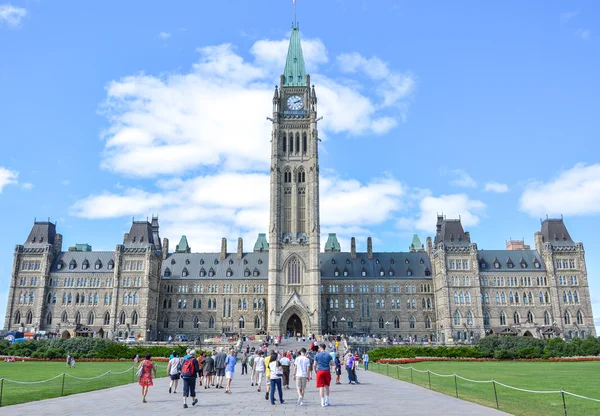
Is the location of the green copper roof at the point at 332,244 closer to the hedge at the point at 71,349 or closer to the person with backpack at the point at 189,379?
the hedge at the point at 71,349

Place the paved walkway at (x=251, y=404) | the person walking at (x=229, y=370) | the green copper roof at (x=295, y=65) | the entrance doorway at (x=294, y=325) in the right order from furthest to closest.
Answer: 1. the green copper roof at (x=295, y=65)
2. the entrance doorway at (x=294, y=325)
3. the person walking at (x=229, y=370)
4. the paved walkway at (x=251, y=404)

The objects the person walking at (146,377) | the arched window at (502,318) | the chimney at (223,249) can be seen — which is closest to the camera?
the person walking at (146,377)

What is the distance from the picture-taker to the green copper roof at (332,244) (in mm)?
122875

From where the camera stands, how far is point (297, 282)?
94.4 m

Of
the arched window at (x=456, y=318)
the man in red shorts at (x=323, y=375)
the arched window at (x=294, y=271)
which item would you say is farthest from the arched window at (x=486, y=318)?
the man in red shorts at (x=323, y=375)

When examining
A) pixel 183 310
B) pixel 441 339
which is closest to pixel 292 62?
pixel 183 310

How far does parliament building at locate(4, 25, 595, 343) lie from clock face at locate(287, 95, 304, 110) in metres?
0.22

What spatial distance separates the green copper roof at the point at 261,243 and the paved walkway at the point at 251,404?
301ft

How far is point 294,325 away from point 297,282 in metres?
8.18

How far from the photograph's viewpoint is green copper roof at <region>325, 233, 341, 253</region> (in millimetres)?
122875

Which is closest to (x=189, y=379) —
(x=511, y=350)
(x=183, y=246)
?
(x=511, y=350)

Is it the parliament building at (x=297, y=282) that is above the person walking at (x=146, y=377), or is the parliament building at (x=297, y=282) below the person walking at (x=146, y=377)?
above

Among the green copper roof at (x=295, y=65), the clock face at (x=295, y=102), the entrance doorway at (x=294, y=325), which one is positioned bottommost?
the entrance doorway at (x=294, y=325)

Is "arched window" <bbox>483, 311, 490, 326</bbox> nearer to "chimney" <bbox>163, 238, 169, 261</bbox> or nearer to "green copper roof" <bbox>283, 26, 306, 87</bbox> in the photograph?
"green copper roof" <bbox>283, 26, 306, 87</bbox>
